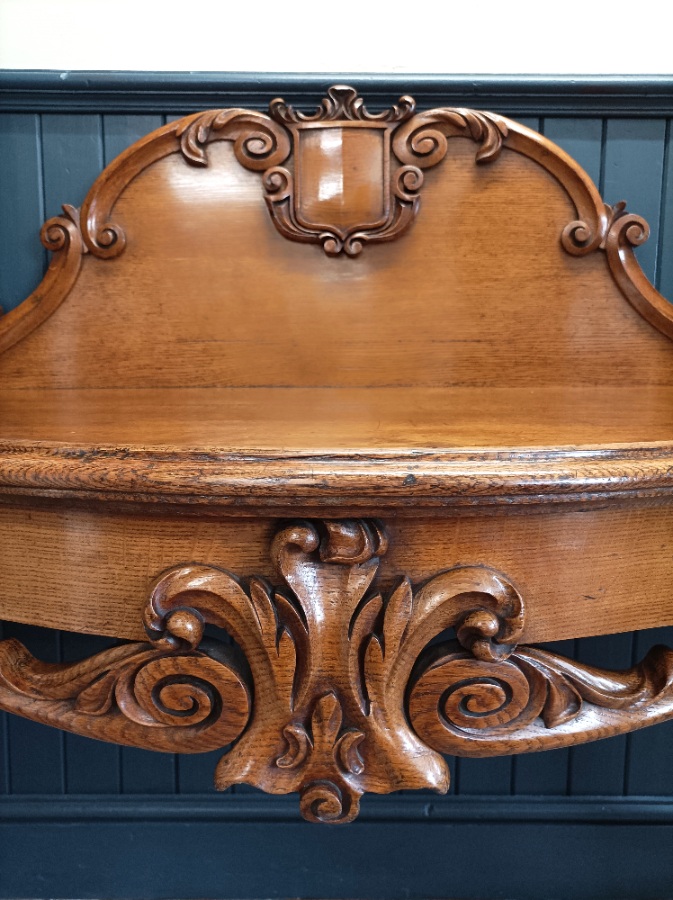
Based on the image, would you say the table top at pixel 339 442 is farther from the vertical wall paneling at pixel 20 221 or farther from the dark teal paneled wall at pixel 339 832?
the dark teal paneled wall at pixel 339 832

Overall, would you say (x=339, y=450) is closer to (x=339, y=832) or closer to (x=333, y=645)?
(x=333, y=645)

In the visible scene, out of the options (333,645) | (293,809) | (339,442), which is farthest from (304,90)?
(293,809)

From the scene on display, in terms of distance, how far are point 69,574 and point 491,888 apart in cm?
70

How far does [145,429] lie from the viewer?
46 cm

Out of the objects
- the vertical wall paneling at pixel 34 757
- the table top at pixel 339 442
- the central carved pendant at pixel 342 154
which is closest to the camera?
the table top at pixel 339 442

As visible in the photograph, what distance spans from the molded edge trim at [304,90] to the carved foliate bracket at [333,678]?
0.52 m

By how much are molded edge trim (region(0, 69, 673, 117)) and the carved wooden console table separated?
51mm

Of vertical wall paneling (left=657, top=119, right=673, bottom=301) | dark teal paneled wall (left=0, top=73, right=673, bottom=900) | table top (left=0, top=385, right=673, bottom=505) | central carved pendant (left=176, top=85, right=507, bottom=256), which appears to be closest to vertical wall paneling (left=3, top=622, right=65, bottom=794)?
dark teal paneled wall (left=0, top=73, right=673, bottom=900)

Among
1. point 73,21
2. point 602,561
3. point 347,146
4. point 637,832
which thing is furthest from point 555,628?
point 73,21

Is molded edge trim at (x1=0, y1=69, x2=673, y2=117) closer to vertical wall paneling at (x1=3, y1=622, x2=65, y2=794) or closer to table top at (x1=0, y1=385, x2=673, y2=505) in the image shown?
table top at (x1=0, y1=385, x2=673, y2=505)

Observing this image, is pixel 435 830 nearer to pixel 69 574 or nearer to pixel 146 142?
pixel 69 574

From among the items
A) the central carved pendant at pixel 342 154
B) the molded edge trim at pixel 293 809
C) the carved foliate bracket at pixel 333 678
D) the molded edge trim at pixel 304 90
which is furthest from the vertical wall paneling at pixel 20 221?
the molded edge trim at pixel 293 809

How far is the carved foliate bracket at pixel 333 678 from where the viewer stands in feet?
1.10

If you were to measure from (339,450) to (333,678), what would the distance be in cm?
12
